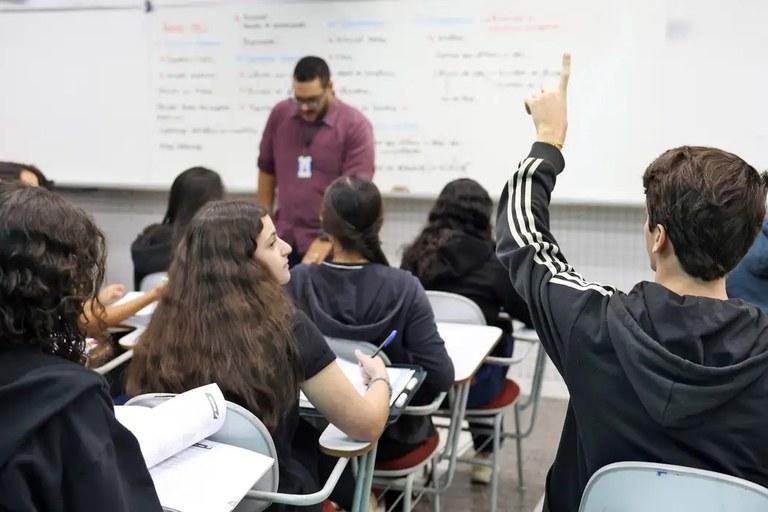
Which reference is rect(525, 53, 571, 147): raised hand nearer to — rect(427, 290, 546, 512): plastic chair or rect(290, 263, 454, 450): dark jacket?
rect(290, 263, 454, 450): dark jacket

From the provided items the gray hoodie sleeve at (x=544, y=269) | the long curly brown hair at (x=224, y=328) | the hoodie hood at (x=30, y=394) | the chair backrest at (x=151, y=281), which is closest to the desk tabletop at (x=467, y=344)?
the long curly brown hair at (x=224, y=328)

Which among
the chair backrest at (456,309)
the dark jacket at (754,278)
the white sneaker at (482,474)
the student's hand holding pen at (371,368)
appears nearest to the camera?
the student's hand holding pen at (371,368)

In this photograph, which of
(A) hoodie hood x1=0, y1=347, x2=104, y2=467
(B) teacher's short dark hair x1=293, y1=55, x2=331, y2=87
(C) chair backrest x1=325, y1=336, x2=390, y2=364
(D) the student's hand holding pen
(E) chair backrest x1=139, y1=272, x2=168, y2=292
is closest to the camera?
(A) hoodie hood x1=0, y1=347, x2=104, y2=467

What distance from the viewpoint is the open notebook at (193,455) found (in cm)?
135

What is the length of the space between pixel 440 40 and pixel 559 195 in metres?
→ 0.92

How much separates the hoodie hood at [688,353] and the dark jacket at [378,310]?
1.02m

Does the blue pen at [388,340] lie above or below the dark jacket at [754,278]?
below

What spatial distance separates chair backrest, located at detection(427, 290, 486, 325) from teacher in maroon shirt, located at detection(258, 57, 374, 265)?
111 cm

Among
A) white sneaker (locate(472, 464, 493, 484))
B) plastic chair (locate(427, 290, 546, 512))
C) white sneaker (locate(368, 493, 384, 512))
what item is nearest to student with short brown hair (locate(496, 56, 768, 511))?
white sneaker (locate(368, 493, 384, 512))

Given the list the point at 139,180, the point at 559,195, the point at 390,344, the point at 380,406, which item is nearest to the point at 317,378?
the point at 380,406

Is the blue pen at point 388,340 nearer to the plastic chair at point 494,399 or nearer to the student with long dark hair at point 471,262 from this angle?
the plastic chair at point 494,399

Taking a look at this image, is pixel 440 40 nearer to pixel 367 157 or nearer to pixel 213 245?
pixel 367 157

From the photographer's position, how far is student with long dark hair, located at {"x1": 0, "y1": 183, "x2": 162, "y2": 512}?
1011 mm

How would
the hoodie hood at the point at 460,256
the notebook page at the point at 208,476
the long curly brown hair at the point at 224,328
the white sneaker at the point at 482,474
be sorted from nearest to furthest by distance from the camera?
the notebook page at the point at 208,476, the long curly brown hair at the point at 224,328, the hoodie hood at the point at 460,256, the white sneaker at the point at 482,474
